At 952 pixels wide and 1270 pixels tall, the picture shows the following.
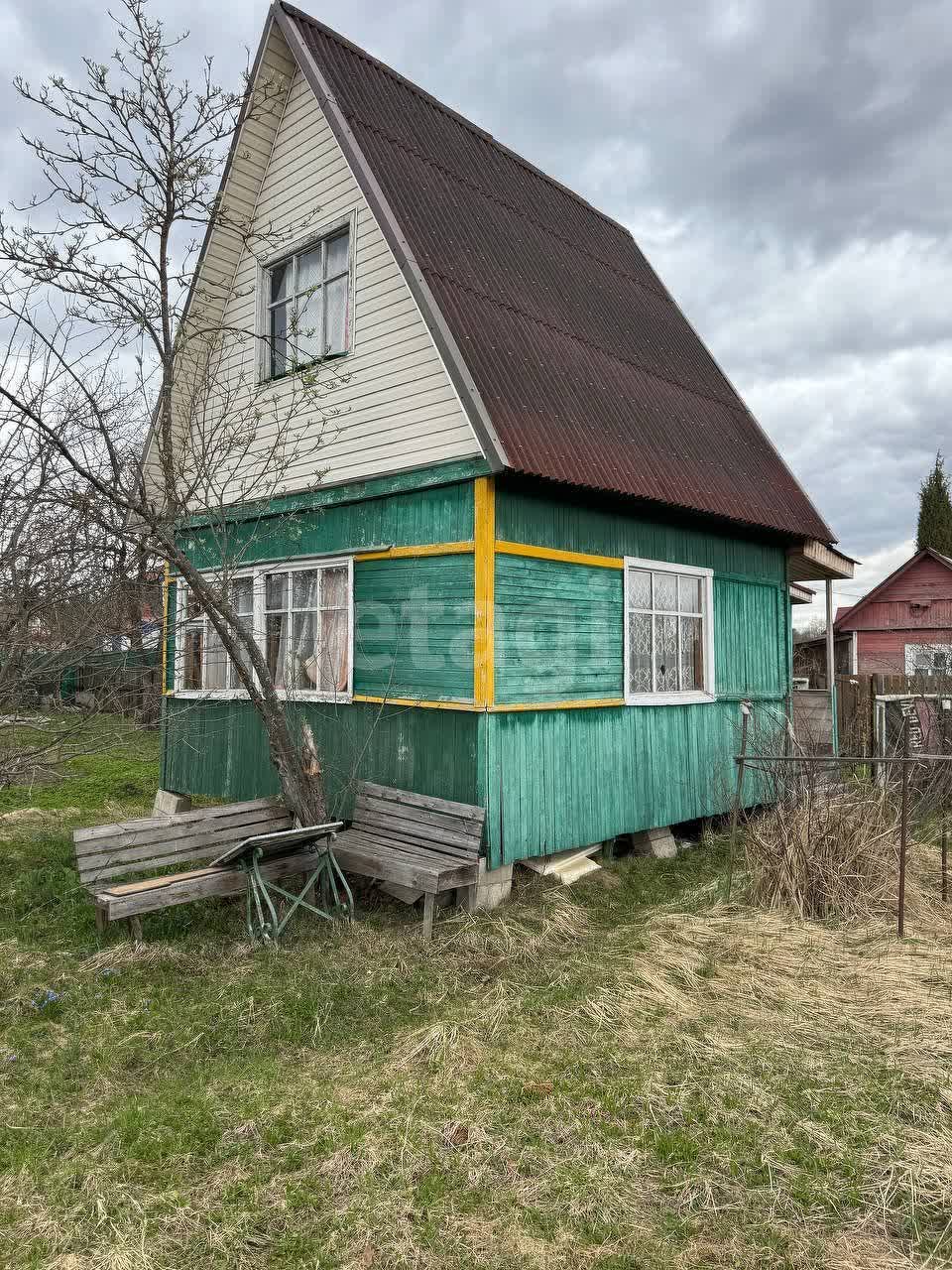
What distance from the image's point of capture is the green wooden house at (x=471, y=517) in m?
7.22

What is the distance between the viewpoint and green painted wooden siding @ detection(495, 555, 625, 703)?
7.18 m

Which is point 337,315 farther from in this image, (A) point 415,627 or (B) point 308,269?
(A) point 415,627

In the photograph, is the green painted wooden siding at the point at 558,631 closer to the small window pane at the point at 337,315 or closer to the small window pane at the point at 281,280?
the small window pane at the point at 337,315

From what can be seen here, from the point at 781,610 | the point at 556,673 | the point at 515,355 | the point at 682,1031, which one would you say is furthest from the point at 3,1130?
the point at 781,610

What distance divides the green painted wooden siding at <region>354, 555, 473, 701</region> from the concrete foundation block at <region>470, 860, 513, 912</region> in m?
1.44

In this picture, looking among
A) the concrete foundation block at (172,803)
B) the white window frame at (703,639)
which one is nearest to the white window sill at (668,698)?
the white window frame at (703,639)

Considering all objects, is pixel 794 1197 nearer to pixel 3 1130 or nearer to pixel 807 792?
pixel 3 1130

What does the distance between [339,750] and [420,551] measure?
88.4 inches

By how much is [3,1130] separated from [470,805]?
3790mm

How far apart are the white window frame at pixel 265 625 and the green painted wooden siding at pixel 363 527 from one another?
0.12 meters

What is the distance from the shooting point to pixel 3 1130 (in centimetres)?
389

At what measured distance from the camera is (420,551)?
759cm

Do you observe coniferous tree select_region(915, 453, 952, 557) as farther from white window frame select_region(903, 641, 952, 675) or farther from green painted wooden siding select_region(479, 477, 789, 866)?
green painted wooden siding select_region(479, 477, 789, 866)

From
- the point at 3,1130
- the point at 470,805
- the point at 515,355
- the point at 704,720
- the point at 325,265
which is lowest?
the point at 3,1130
